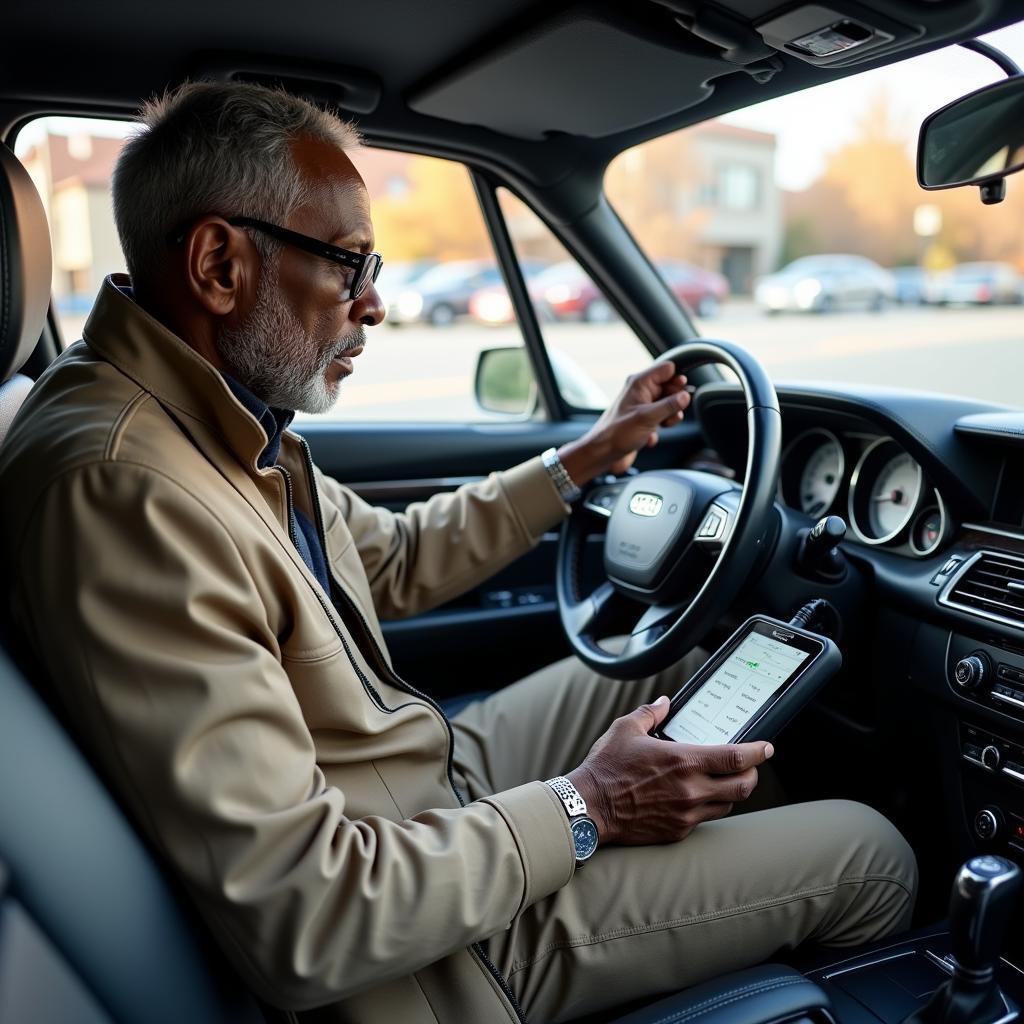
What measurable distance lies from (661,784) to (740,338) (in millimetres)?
1285

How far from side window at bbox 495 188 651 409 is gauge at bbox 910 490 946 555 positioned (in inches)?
37.7

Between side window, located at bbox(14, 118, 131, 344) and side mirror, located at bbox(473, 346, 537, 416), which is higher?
side window, located at bbox(14, 118, 131, 344)

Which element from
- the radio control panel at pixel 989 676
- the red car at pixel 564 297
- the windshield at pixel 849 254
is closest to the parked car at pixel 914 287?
the windshield at pixel 849 254

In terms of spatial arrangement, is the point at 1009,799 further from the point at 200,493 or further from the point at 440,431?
the point at 440,431

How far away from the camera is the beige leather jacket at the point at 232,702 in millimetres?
Result: 998

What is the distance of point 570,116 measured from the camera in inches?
87.6

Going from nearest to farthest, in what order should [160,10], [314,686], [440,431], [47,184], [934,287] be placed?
[314,686]
[160,10]
[47,184]
[440,431]
[934,287]

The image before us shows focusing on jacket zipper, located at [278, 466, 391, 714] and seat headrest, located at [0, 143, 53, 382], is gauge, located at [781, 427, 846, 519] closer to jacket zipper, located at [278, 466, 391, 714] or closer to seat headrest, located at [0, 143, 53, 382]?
jacket zipper, located at [278, 466, 391, 714]

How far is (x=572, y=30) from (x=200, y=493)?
1.12 metres

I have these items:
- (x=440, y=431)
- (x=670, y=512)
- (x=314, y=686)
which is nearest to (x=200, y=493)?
(x=314, y=686)

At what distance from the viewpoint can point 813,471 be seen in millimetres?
2221

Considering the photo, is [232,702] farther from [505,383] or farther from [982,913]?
[505,383]

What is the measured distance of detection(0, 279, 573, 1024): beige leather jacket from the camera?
1.00m

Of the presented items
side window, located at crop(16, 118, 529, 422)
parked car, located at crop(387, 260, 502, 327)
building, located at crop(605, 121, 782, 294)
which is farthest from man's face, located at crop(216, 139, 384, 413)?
parked car, located at crop(387, 260, 502, 327)
